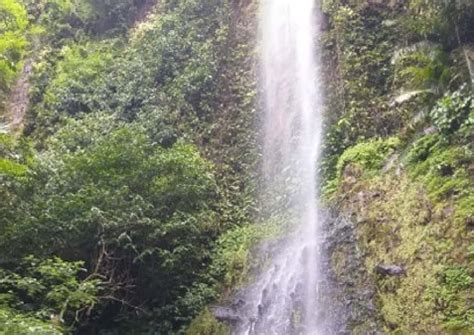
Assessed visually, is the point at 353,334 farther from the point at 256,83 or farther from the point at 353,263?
the point at 256,83

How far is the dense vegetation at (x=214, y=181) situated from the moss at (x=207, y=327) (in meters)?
0.03

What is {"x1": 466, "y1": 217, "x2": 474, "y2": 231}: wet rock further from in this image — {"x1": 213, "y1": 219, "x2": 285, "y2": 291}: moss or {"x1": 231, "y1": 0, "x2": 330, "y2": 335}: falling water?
{"x1": 213, "y1": 219, "x2": 285, "y2": 291}: moss

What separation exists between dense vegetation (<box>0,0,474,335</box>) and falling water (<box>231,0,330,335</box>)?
1.33ft

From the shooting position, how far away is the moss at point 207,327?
9.76 meters

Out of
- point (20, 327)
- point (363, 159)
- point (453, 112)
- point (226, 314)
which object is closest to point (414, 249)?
point (453, 112)

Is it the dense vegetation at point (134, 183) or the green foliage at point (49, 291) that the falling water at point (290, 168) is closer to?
the dense vegetation at point (134, 183)

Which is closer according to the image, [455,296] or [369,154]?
[455,296]

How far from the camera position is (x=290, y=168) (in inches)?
503

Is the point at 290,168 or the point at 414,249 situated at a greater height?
the point at 290,168

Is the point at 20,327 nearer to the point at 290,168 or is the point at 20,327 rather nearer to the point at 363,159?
the point at 363,159

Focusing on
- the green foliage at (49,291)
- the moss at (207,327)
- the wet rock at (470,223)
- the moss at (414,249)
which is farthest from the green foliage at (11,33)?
the wet rock at (470,223)

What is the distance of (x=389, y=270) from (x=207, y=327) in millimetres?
3206

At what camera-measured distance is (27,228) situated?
29.6 feet

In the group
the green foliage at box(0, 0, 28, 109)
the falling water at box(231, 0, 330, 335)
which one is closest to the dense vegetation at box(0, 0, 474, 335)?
the green foliage at box(0, 0, 28, 109)
